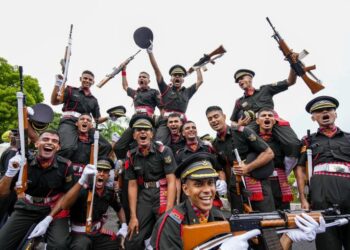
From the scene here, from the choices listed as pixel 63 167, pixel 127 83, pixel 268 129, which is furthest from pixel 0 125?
pixel 268 129

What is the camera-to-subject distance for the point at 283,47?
6203 mm

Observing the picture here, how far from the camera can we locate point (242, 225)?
2744mm

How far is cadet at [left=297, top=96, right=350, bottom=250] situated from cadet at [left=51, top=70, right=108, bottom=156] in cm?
419

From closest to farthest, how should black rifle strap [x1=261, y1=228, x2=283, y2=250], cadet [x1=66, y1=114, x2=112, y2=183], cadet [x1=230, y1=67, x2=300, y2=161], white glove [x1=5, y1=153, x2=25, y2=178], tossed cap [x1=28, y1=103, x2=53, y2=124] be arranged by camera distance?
black rifle strap [x1=261, y1=228, x2=283, y2=250] → white glove [x1=5, y1=153, x2=25, y2=178] → tossed cap [x1=28, y1=103, x2=53, y2=124] → cadet [x1=66, y1=114, x2=112, y2=183] → cadet [x1=230, y1=67, x2=300, y2=161]

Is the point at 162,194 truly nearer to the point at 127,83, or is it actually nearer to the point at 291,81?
the point at 291,81

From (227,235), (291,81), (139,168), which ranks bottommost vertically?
(227,235)

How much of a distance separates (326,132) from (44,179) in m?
4.15

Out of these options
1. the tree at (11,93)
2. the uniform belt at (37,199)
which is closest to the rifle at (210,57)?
the uniform belt at (37,199)

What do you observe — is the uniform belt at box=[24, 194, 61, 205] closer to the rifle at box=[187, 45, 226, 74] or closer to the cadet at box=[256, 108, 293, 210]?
the cadet at box=[256, 108, 293, 210]

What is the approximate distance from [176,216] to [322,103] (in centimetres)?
289

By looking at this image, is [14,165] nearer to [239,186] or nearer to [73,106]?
[73,106]

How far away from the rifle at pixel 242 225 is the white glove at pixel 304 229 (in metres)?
0.05

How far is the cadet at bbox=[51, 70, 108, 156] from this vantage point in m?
5.83

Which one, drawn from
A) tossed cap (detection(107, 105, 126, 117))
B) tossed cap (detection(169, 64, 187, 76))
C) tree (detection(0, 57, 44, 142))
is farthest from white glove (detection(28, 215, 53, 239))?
tree (detection(0, 57, 44, 142))
